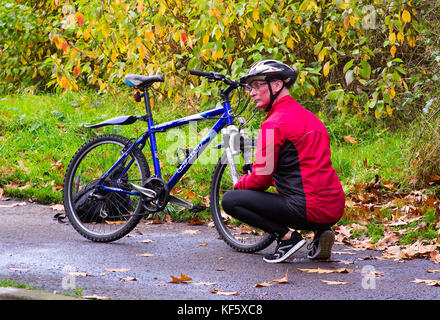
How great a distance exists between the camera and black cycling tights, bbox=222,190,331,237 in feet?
17.4

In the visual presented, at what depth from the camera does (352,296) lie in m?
4.46

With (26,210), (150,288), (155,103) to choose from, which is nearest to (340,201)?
(150,288)

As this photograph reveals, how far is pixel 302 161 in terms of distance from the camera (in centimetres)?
521

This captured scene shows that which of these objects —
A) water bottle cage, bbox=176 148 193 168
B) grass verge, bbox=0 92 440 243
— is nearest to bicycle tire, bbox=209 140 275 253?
water bottle cage, bbox=176 148 193 168

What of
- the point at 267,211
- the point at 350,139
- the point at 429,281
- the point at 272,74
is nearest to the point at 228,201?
the point at 267,211

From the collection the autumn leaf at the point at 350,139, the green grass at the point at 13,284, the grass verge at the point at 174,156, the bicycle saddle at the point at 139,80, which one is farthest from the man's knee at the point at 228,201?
the autumn leaf at the point at 350,139

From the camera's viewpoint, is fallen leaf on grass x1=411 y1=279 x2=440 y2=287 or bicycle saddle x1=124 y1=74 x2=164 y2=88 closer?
fallen leaf on grass x1=411 y1=279 x2=440 y2=287

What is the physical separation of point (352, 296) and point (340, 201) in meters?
1.02

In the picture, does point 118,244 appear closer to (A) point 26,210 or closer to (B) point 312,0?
(A) point 26,210

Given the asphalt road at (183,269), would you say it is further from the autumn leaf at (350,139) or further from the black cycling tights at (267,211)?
the autumn leaf at (350,139)

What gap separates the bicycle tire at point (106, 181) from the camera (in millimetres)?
6214

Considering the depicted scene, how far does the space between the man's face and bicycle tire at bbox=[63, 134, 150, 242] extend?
4.45 ft

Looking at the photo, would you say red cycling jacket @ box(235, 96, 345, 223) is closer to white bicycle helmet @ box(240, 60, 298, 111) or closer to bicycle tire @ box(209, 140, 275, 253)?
white bicycle helmet @ box(240, 60, 298, 111)

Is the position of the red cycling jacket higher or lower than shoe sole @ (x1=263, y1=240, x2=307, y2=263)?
higher
